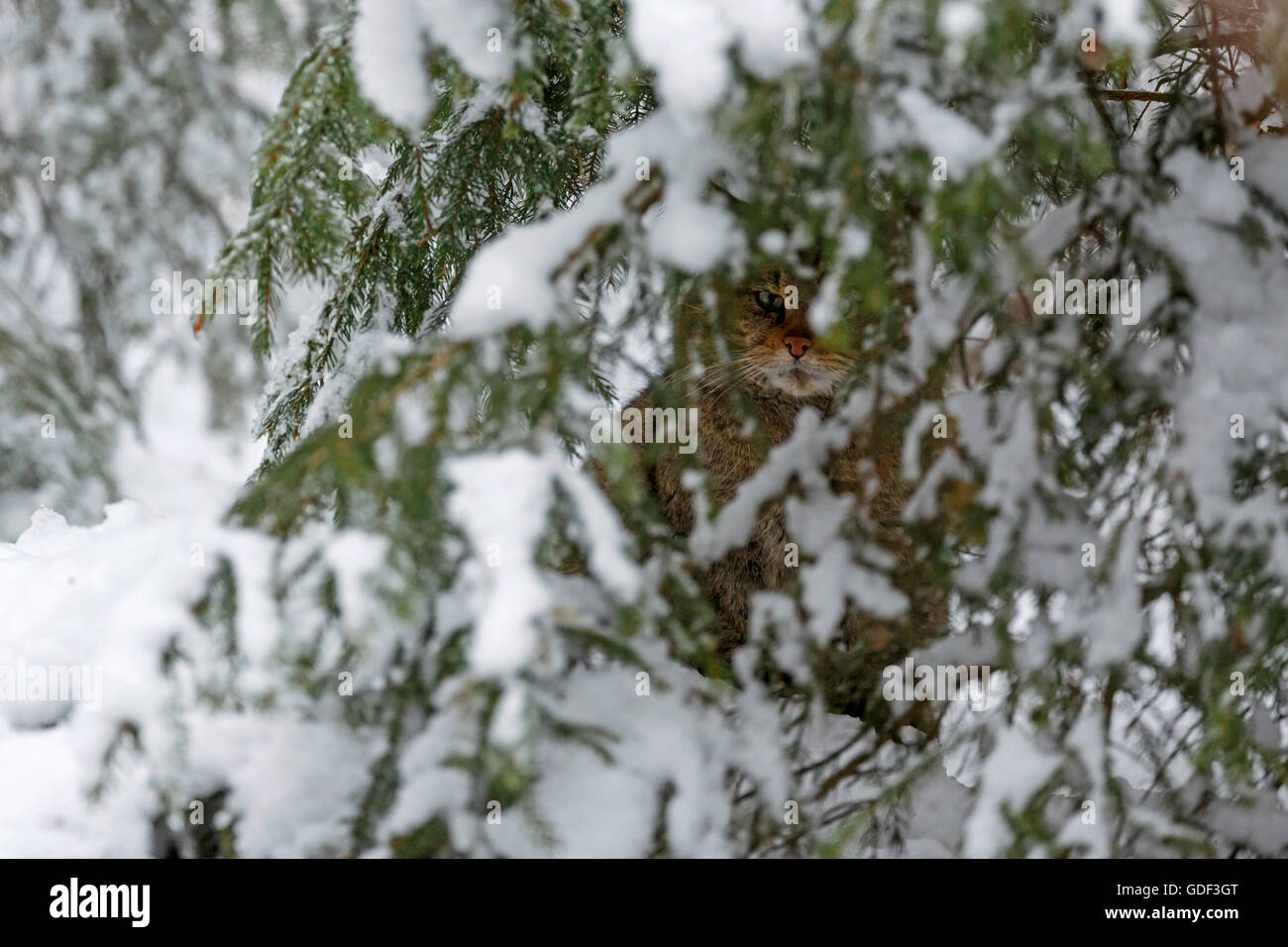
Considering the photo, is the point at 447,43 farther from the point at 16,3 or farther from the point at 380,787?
the point at 16,3

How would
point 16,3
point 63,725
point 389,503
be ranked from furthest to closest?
point 16,3
point 63,725
point 389,503

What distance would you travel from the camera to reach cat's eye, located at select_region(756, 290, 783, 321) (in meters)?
2.94

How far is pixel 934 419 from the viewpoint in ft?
5.77

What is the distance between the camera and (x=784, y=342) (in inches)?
112

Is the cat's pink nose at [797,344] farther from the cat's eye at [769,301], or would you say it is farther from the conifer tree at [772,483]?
the conifer tree at [772,483]

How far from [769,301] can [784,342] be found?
0.48 ft

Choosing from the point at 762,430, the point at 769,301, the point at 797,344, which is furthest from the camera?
the point at 769,301

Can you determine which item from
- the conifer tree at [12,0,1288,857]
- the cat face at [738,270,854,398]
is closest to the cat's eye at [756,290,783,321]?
the cat face at [738,270,854,398]

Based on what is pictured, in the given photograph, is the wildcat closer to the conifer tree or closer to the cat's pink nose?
the cat's pink nose

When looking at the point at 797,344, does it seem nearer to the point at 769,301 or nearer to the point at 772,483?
the point at 769,301

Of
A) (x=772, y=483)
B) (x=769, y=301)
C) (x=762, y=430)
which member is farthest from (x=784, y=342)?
(x=772, y=483)

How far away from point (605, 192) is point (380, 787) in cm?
84
